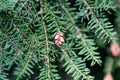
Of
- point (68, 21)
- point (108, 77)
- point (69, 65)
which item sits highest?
point (68, 21)

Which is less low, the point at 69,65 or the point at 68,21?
the point at 68,21

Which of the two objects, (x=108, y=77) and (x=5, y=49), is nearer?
(x=5, y=49)

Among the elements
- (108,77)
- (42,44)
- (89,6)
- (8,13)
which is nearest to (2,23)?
(8,13)

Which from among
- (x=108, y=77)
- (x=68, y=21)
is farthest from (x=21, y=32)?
(x=108, y=77)

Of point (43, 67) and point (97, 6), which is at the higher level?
point (97, 6)

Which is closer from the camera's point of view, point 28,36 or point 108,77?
point 28,36

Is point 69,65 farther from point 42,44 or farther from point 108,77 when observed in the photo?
point 108,77

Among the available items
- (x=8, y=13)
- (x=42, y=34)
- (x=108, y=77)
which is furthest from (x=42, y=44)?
(x=108, y=77)

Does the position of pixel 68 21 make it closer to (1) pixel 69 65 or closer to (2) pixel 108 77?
(1) pixel 69 65
